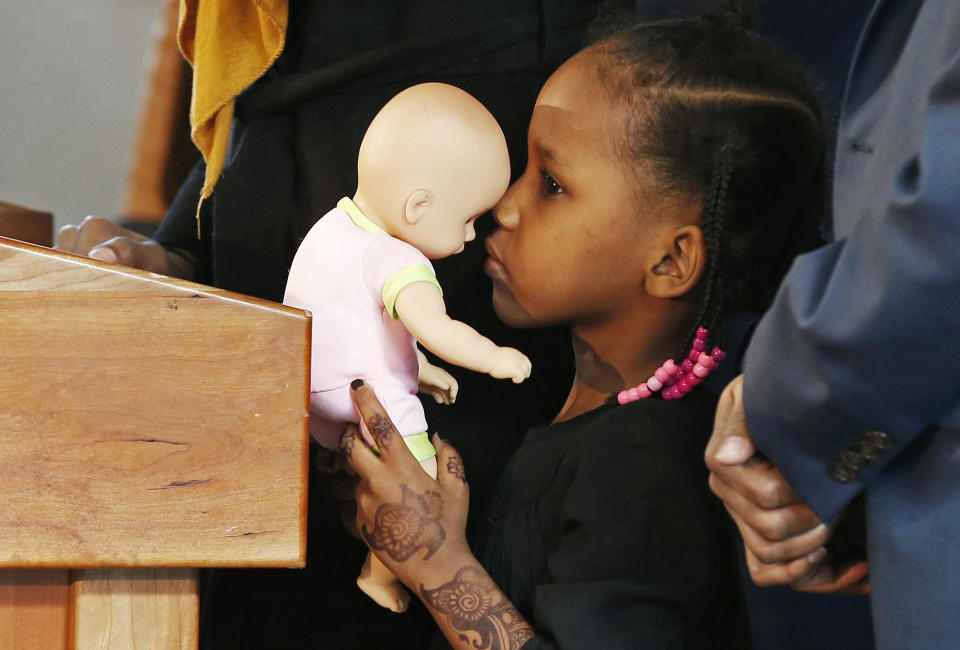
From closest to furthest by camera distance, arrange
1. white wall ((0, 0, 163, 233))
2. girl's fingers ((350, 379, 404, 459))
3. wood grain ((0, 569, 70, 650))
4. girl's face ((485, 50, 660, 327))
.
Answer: wood grain ((0, 569, 70, 650))
girl's fingers ((350, 379, 404, 459))
girl's face ((485, 50, 660, 327))
white wall ((0, 0, 163, 233))

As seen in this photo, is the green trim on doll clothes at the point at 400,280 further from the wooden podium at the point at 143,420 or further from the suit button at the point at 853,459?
the suit button at the point at 853,459

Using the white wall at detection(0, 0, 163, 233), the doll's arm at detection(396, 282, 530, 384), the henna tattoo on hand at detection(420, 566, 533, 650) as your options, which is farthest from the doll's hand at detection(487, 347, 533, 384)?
the white wall at detection(0, 0, 163, 233)

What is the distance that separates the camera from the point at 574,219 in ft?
2.89

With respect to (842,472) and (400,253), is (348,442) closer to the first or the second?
(400,253)

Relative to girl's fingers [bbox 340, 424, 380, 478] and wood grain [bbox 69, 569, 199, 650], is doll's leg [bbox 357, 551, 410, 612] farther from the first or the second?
wood grain [bbox 69, 569, 199, 650]

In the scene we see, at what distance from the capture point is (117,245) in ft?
3.37

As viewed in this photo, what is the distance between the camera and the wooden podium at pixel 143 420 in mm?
609

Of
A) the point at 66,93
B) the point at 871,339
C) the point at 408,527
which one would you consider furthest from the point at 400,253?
the point at 66,93

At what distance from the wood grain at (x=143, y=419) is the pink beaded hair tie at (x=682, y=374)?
385 millimetres

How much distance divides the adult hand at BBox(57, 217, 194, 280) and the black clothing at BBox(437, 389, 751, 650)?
461 mm

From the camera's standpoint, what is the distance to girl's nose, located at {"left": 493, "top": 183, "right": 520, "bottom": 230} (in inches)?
35.4

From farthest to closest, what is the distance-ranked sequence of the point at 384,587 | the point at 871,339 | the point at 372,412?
the point at 384,587 → the point at 372,412 → the point at 871,339

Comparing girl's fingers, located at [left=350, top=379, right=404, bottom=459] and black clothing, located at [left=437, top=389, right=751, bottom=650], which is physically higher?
girl's fingers, located at [left=350, top=379, right=404, bottom=459]

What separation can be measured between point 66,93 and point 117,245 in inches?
58.2
